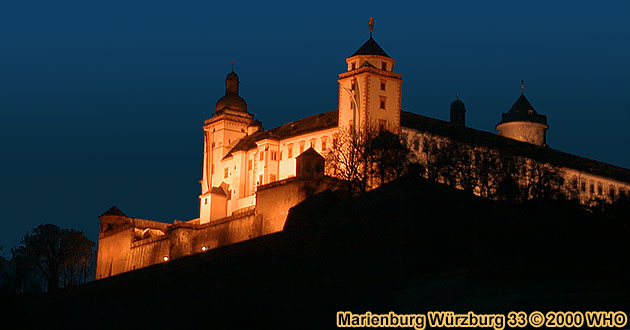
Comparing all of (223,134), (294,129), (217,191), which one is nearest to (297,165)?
(294,129)

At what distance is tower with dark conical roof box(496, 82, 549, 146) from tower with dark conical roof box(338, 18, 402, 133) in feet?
98.3

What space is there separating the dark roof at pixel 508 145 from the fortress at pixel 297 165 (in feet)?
0.62

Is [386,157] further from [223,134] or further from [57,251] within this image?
[57,251]

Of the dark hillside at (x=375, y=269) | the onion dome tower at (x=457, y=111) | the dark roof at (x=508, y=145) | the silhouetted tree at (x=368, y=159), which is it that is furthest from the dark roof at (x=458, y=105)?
the dark hillside at (x=375, y=269)

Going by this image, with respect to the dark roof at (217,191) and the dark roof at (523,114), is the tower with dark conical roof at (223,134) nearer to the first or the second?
the dark roof at (217,191)

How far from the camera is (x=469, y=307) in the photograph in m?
49.8

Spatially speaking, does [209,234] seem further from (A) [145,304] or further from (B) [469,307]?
(B) [469,307]

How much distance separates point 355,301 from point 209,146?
189ft

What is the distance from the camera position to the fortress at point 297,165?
274 feet

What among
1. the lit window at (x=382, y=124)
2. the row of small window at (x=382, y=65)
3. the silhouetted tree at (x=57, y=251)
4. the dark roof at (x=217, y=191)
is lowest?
the silhouetted tree at (x=57, y=251)

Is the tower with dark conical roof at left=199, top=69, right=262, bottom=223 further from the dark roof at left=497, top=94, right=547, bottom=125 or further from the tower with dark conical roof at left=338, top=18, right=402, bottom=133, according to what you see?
the dark roof at left=497, top=94, right=547, bottom=125

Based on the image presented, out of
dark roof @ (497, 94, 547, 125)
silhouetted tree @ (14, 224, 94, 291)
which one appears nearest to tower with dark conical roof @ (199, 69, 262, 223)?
silhouetted tree @ (14, 224, 94, 291)

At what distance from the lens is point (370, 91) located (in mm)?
90438

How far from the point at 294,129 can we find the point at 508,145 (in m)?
18.2
